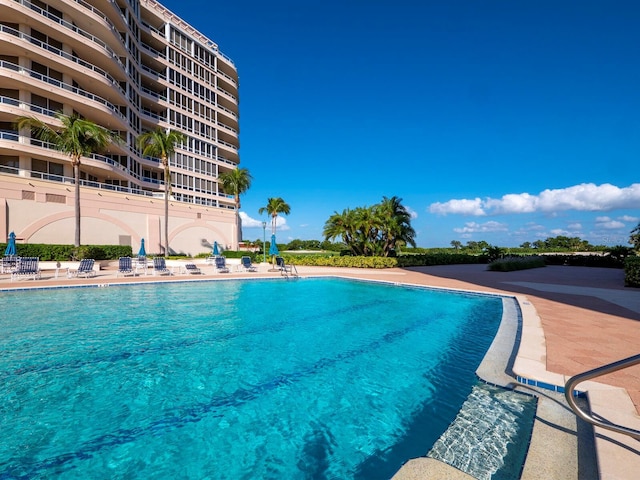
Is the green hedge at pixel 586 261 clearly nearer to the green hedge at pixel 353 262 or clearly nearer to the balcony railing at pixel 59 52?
Result: the green hedge at pixel 353 262

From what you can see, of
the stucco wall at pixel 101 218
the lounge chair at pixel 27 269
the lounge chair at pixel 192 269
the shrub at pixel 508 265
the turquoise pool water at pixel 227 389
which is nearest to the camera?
the turquoise pool water at pixel 227 389

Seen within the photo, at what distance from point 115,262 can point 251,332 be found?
65.1 ft

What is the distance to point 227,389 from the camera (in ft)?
16.1

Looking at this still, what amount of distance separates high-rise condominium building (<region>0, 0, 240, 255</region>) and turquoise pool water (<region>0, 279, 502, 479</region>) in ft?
59.0

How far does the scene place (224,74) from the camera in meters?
45.2

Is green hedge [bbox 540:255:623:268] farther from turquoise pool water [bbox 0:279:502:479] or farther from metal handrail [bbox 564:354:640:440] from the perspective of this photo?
metal handrail [bbox 564:354:640:440]

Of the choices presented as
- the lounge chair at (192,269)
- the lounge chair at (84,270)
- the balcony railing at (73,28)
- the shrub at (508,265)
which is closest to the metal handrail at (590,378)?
the lounge chair at (192,269)

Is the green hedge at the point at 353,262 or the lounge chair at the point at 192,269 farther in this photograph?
the green hedge at the point at 353,262

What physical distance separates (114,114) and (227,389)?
31.7 meters

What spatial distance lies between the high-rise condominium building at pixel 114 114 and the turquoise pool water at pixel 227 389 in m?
18.0

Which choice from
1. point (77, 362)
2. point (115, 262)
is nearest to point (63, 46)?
point (115, 262)

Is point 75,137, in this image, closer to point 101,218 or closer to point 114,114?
point 101,218

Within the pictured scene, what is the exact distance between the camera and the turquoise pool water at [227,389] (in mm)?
3381

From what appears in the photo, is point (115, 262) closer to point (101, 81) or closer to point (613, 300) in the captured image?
point (101, 81)
